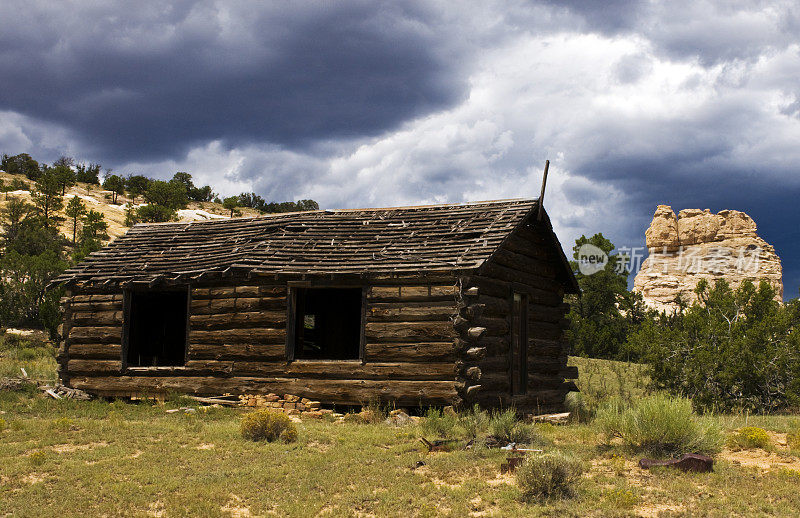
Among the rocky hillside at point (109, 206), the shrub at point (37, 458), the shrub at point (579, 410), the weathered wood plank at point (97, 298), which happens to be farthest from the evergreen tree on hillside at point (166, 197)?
the shrub at point (37, 458)

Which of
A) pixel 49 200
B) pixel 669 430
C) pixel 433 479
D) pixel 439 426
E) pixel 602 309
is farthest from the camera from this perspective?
pixel 49 200

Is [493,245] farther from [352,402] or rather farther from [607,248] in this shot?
[607,248]

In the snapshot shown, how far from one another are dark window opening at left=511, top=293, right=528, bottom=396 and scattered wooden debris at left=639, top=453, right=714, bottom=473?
602cm

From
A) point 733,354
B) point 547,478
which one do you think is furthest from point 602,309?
point 547,478

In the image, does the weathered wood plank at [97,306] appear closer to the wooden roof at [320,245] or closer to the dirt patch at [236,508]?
the wooden roof at [320,245]

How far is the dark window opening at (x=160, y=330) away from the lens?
1683cm

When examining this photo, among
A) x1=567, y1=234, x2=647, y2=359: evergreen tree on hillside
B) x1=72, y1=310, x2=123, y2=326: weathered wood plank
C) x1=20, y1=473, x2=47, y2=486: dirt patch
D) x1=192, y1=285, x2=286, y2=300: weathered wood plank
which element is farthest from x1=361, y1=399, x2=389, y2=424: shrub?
x1=567, y1=234, x2=647, y2=359: evergreen tree on hillside

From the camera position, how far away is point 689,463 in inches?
282

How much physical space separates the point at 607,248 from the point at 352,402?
26.5 m

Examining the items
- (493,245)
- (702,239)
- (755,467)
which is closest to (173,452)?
(493,245)

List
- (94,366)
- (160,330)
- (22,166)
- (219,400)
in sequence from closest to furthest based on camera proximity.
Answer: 1. (219,400)
2. (94,366)
3. (160,330)
4. (22,166)

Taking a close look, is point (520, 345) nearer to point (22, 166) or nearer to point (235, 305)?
point (235, 305)

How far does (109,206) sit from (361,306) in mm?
49046

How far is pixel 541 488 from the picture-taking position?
6.38 metres
